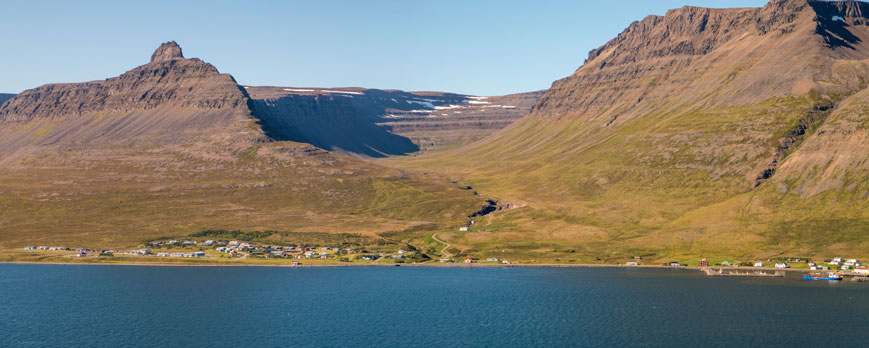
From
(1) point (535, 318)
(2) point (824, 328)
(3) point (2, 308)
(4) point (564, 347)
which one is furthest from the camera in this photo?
(3) point (2, 308)

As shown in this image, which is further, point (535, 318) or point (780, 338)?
point (535, 318)

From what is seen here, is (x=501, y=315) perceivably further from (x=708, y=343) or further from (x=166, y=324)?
(x=166, y=324)

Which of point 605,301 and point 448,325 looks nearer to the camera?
point 448,325

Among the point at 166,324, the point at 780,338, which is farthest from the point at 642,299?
the point at 166,324

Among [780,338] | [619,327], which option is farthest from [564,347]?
[780,338]

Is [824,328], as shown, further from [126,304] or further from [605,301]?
[126,304]

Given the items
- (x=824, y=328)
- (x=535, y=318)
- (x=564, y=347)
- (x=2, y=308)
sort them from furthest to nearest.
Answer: (x=2, y=308)
(x=535, y=318)
(x=824, y=328)
(x=564, y=347)
